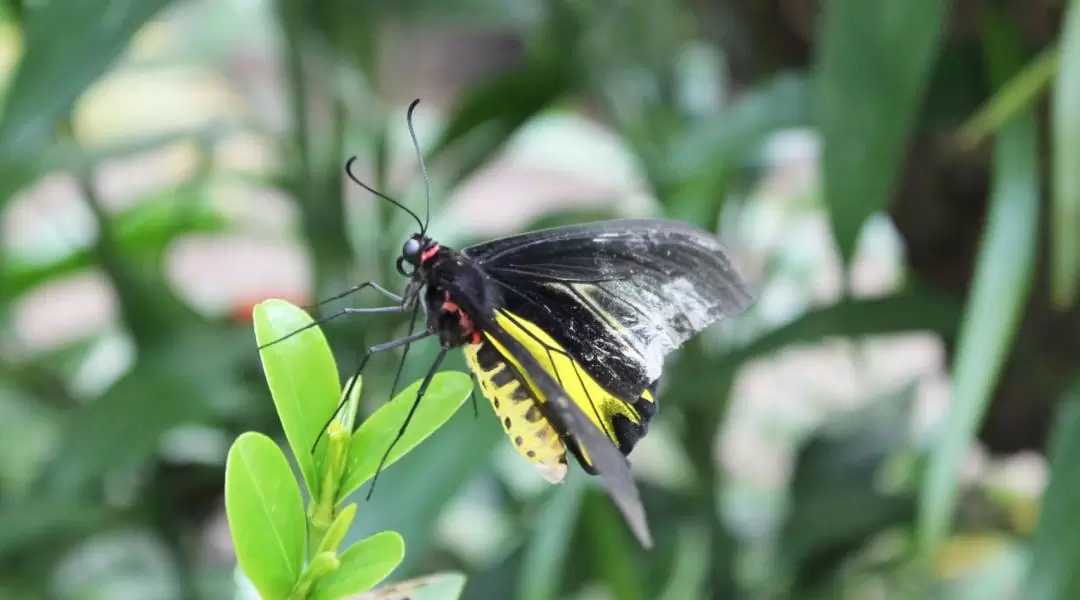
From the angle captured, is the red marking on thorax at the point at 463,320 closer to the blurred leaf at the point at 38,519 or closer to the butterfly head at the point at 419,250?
the butterfly head at the point at 419,250

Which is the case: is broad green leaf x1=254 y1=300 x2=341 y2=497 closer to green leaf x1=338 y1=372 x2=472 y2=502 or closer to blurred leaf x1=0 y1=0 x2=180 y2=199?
green leaf x1=338 y1=372 x2=472 y2=502

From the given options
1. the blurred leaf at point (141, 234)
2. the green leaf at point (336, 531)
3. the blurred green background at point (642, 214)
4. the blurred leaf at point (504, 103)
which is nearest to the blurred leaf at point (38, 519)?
the blurred green background at point (642, 214)

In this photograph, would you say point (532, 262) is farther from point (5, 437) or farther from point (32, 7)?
point (5, 437)

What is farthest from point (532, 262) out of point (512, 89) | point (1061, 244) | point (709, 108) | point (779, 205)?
point (779, 205)

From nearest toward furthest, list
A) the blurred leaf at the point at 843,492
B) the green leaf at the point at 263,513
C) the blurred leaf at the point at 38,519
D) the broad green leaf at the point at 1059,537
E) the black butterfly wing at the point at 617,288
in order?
the green leaf at the point at 263,513
the black butterfly wing at the point at 617,288
the broad green leaf at the point at 1059,537
the blurred leaf at the point at 38,519
the blurred leaf at the point at 843,492

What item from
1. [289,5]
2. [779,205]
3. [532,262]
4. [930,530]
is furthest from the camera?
[779,205]

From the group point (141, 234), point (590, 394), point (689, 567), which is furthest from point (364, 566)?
point (141, 234)

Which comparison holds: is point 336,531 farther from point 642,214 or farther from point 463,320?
point 642,214
